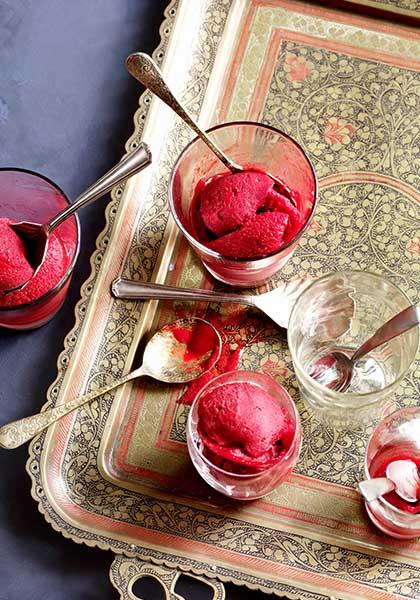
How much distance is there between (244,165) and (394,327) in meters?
0.49

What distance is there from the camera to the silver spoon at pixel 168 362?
5.62 feet

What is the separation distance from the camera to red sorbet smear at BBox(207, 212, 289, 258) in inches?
65.9

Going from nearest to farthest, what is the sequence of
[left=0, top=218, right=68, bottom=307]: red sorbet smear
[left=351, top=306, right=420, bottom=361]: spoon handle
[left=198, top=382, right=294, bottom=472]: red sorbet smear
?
1. [left=351, top=306, right=420, bottom=361]: spoon handle
2. [left=198, top=382, right=294, bottom=472]: red sorbet smear
3. [left=0, top=218, right=68, bottom=307]: red sorbet smear

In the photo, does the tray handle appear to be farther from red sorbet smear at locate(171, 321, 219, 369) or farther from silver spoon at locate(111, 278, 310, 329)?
silver spoon at locate(111, 278, 310, 329)

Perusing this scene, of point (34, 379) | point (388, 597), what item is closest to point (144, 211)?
point (34, 379)

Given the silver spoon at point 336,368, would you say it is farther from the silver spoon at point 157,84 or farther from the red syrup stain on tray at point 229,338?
the silver spoon at point 157,84

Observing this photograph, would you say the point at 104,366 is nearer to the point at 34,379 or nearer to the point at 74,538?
the point at 34,379

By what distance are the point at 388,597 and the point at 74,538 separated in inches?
23.7

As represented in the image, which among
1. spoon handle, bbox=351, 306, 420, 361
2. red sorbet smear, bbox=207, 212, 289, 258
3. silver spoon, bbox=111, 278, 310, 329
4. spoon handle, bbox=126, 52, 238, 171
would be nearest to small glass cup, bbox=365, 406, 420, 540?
spoon handle, bbox=351, 306, 420, 361

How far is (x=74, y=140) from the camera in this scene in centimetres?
200

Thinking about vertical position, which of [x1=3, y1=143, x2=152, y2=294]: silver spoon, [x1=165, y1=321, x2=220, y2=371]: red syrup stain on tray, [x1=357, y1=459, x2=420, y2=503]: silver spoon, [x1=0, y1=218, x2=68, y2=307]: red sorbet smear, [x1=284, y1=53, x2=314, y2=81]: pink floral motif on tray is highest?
[x1=284, y1=53, x2=314, y2=81]: pink floral motif on tray

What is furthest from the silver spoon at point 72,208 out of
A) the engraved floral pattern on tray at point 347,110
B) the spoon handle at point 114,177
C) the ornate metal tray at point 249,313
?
the engraved floral pattern on tray at point 347,110

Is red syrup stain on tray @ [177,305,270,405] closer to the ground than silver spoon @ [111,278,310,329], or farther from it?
closer to the ground

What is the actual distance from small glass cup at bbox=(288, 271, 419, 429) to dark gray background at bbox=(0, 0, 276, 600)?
51 centimetres
